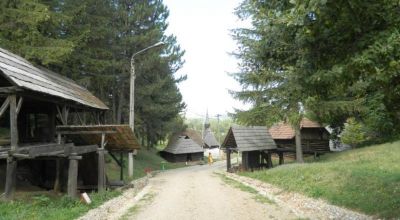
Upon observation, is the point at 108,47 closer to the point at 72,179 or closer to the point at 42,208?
the point at 72,179

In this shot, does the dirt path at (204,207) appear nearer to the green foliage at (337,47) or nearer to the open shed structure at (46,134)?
the open shed structure at (46,134)

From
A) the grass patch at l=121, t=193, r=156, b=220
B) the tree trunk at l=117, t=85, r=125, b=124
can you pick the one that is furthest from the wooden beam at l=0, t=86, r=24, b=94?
the tree trunk at l=117, t=85, r=125, b=124

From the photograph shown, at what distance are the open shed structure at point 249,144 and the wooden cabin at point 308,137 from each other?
361 centimetres

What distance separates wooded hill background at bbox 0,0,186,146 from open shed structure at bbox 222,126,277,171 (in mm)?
8893

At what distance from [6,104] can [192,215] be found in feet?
20.5

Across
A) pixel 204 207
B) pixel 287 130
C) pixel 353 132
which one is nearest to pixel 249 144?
pixel 353 132

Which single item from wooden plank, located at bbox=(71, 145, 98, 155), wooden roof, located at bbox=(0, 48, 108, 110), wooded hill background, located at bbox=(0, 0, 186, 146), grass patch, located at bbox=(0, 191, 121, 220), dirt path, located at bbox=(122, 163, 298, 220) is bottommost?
dirt path, located at bbox=(122, 163, 298, 220)

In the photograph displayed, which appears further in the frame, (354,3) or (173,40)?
(173,40)

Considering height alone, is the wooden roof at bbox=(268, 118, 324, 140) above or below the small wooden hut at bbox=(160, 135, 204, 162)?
above

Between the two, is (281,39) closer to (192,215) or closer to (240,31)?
(192,215)

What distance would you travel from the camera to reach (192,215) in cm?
1140

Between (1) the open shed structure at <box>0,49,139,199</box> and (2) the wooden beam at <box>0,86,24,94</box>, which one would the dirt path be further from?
(2) the wooden beam at <box>0,86,24,94</box>

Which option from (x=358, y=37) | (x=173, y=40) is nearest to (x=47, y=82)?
(x=358, y=37)

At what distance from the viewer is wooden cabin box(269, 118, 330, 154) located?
123 ft
